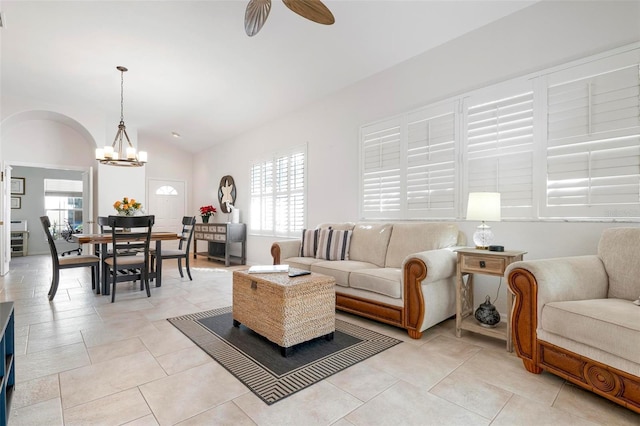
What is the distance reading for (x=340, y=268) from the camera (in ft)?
10.4

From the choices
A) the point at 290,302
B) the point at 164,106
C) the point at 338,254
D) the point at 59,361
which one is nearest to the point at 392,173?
the point at 338,254

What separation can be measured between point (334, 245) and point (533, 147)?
2178 millimetres

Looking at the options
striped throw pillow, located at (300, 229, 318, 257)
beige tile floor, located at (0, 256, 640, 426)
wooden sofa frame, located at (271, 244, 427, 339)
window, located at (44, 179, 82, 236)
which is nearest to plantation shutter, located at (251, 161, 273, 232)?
striped throw pillow, located at (300, 229, 318, 257)

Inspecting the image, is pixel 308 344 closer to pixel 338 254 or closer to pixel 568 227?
pixel 338 254

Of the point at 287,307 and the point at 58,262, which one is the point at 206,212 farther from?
the point at 287,307

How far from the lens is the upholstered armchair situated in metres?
1.54

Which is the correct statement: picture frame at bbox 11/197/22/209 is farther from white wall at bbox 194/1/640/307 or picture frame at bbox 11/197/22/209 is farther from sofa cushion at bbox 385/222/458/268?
sofa cushion at bbox 385/222/458/268

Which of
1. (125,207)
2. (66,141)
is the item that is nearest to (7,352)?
(125,207)

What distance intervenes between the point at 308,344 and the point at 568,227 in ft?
7.47

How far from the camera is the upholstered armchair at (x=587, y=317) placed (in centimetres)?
154

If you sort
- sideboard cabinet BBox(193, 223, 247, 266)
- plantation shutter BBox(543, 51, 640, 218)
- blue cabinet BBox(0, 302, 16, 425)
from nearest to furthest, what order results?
1. blue cabinet BBox(0, 302, 16, 425)
2. plantation shutter BBox(543, 51, 640, 218)
3. sideboard cabinet BBox(193, 223, 247, 266)

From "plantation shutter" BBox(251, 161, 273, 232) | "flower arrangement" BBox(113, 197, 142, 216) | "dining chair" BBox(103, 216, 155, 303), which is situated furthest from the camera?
"plantation shutter" BBox(251, 161, 273, 232)

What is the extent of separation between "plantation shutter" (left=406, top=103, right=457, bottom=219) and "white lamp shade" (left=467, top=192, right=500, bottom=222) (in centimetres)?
72

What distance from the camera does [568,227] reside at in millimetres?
2551
